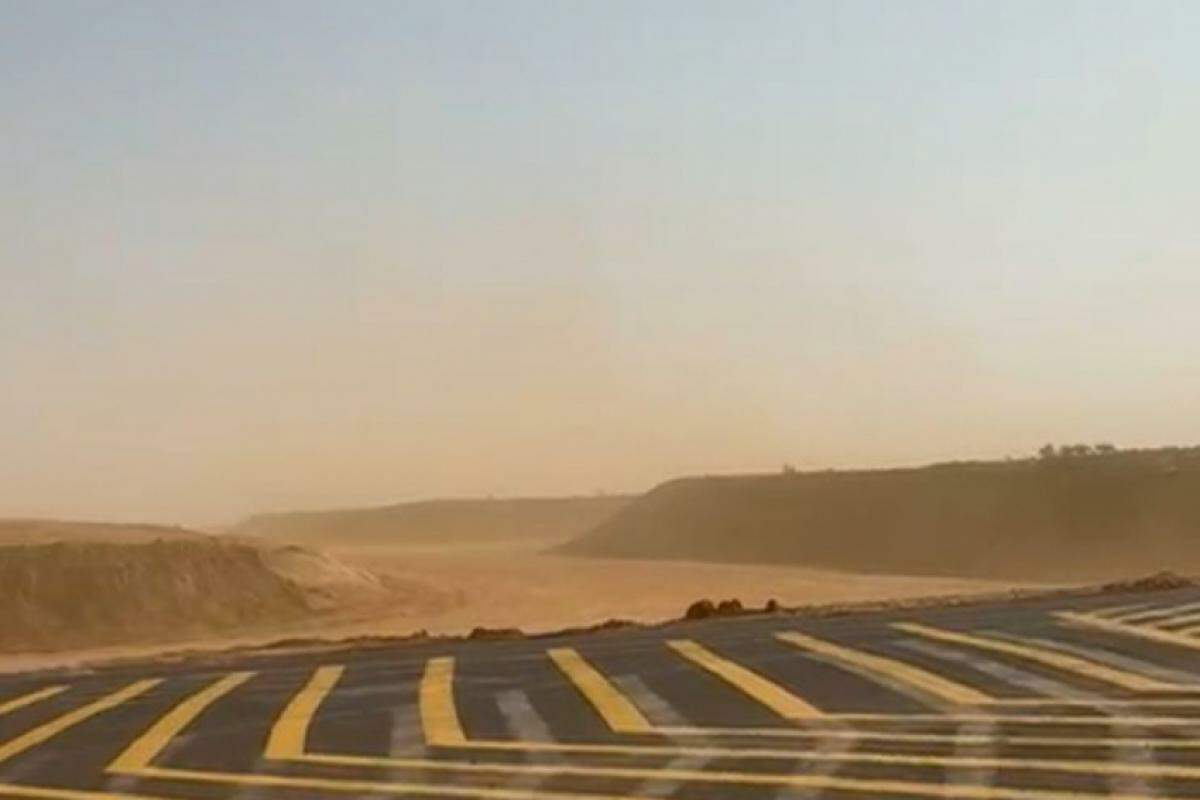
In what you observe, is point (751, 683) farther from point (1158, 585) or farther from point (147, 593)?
point (147, 593)

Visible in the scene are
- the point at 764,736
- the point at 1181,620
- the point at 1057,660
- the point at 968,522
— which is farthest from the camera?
the point at 968,522

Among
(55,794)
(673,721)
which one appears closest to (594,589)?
(673,721)

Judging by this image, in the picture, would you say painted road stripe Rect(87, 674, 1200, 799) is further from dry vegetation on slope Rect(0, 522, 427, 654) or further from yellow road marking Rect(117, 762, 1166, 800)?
dry vegetation on slope Rect(0, 522, 427, 654)

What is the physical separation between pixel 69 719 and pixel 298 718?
2130mm

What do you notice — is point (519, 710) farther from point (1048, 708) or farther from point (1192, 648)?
point (1192, 648)

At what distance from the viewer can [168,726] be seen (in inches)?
493

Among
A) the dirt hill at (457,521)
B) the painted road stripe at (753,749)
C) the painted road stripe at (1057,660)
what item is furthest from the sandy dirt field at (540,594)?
the dirt hill at (457,521)

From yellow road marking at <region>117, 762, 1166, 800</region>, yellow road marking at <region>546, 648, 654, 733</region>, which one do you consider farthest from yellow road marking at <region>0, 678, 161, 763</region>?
yellow road marking at <region>546, 648, 654, 733</region>

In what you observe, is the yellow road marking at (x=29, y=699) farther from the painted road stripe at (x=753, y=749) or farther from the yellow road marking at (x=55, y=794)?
the painted road stripe at (x=753, y=749)

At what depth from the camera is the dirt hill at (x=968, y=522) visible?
61.9 m

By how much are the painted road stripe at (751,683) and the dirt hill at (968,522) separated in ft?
137

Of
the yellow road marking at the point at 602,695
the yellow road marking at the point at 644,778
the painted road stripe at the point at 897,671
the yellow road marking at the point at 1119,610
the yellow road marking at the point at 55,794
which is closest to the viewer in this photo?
the yellow road marking at the point at 644,778

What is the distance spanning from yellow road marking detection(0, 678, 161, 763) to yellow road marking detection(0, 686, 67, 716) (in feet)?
1.92

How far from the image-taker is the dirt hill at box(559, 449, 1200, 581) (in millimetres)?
61875
